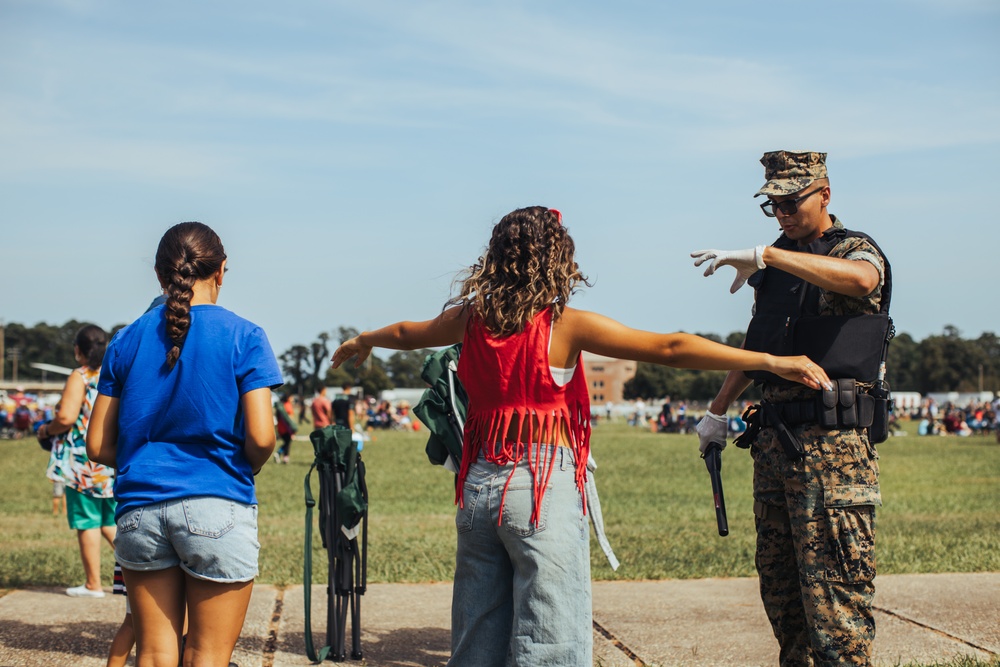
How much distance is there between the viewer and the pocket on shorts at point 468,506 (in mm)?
3277

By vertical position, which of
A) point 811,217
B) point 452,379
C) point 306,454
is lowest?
point 306,454

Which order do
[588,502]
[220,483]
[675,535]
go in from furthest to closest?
[675,535]
[588,502]
[220,483]

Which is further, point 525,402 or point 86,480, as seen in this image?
point 86,480

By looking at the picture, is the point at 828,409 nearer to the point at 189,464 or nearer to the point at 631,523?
the point at 189,464

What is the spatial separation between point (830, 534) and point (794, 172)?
1.39 m

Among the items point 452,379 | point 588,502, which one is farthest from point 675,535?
point 588,502

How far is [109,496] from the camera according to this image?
668cm

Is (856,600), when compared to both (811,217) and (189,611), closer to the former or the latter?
(811,217)

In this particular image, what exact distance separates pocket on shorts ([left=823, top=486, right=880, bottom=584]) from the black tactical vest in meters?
0.44

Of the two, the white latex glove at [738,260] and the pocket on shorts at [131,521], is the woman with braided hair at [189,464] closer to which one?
the pocket on shorts at [131,521]

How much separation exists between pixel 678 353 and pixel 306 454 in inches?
1038

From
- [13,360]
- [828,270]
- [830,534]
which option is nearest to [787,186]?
[828,270]

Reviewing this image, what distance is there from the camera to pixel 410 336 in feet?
12.3


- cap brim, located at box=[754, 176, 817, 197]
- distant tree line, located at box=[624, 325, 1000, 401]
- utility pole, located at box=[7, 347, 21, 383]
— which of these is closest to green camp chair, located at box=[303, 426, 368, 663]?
cap brim, located at box=[754, 176, 817, 197]
